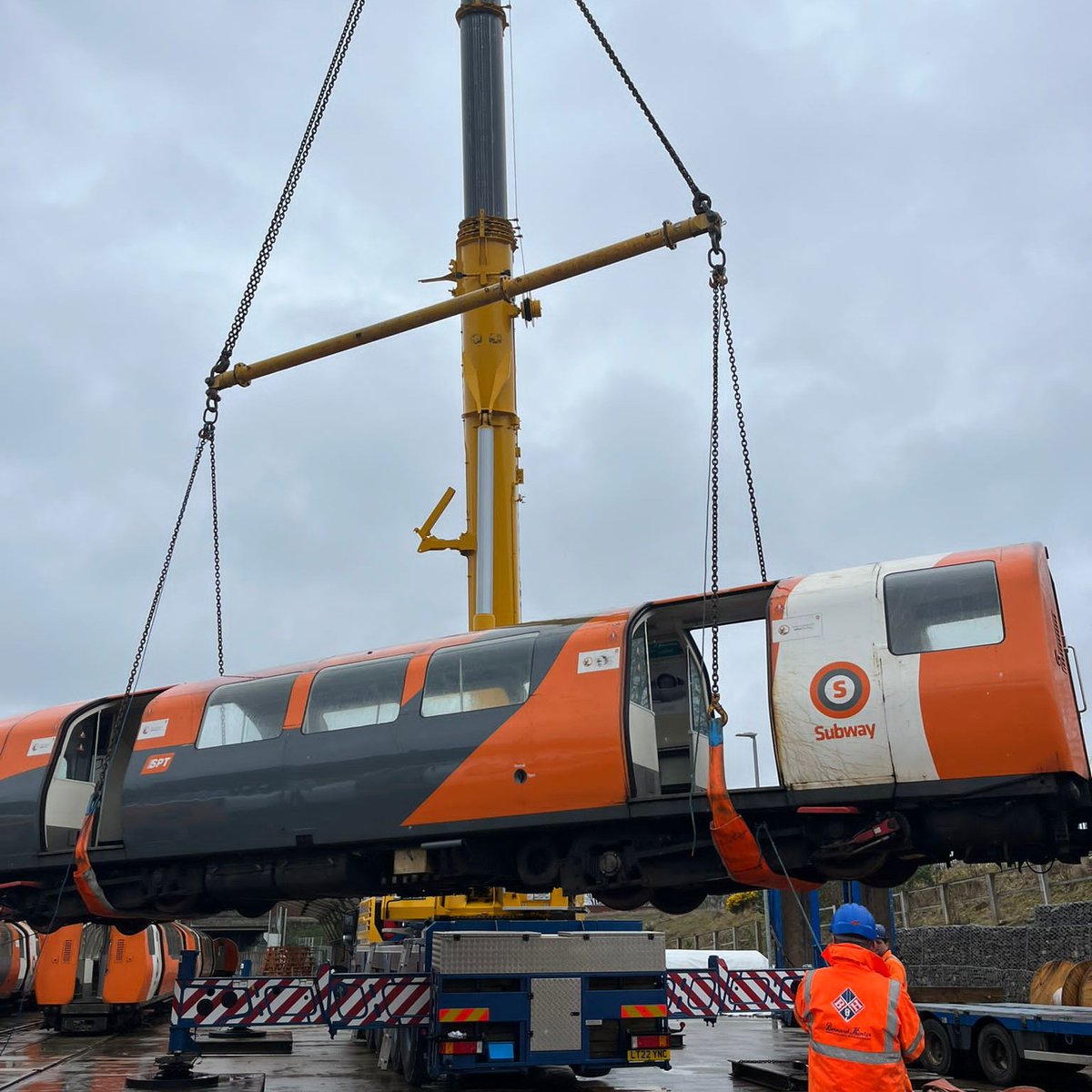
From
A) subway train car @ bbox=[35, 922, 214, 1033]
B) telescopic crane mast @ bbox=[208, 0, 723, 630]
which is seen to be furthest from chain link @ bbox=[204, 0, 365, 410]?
subway train car @ bbox=[35, 922, 214, 1033]

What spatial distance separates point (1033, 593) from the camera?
27.7 feet

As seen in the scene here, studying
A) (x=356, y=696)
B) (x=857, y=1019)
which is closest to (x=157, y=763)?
(x=356, y=696)

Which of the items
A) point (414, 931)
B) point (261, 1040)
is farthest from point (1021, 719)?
point (261, 1040)

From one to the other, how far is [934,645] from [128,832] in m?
7.60

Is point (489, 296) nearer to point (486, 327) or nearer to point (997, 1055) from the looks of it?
point (486, 327)

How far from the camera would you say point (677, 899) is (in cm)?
1088

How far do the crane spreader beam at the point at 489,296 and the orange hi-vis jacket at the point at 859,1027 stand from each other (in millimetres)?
10118

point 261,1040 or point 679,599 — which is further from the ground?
point 679,599

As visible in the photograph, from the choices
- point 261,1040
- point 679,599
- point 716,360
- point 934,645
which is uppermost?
point 716,360

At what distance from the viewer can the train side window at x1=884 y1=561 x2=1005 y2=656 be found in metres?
8.52

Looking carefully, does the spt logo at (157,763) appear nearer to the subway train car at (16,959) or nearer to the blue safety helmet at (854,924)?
the blue safety helmet at (854,924)

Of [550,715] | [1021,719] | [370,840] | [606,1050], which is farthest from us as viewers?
[606,1050]

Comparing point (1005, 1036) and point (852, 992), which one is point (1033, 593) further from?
point (1005, 1036)

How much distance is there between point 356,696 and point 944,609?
195 inches
